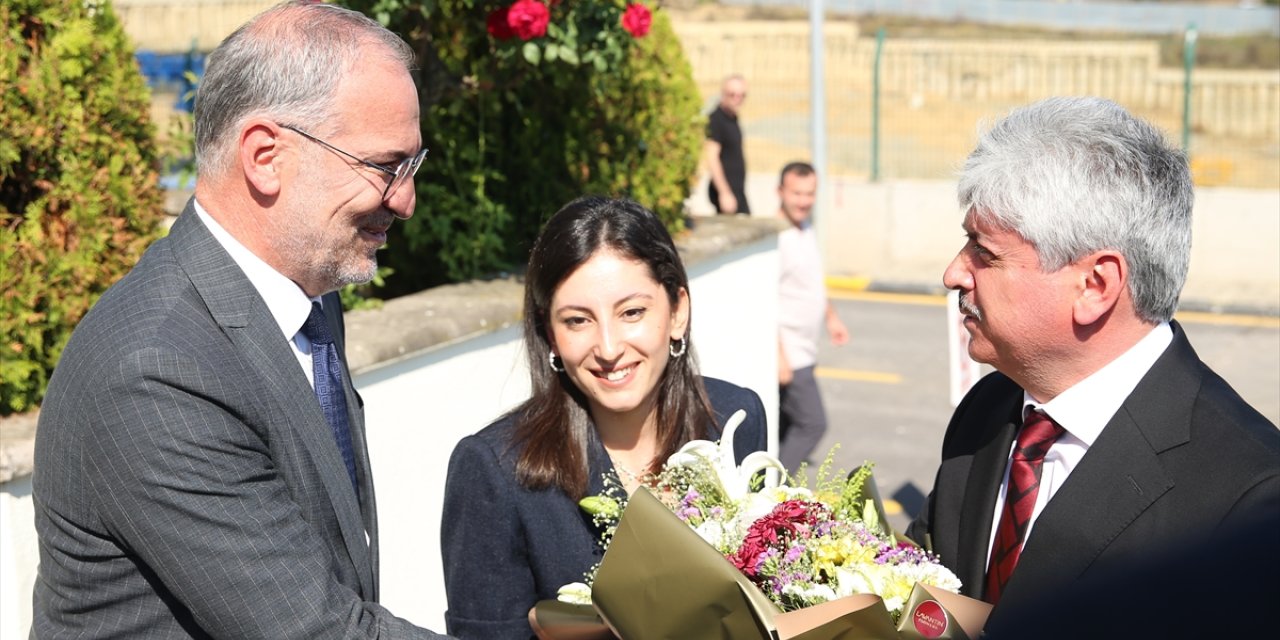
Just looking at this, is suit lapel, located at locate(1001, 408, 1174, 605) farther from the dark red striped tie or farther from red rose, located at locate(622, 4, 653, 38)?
red rose, located at locate(622, 4, 653, 38)

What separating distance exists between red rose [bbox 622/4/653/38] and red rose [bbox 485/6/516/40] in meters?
0.45

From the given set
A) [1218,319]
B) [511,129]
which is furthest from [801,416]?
[1218,319]

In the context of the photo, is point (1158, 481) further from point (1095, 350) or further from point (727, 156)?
point (727, 156)

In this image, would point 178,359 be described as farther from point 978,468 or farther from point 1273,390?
point 1273,390

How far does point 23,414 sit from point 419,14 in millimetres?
2409

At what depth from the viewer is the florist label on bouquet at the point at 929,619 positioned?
2.16 metres

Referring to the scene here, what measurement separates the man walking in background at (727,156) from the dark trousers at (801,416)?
4.24m

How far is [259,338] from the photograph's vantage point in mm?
2338

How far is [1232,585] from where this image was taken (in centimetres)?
189

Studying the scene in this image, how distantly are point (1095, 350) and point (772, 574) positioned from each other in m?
0.70

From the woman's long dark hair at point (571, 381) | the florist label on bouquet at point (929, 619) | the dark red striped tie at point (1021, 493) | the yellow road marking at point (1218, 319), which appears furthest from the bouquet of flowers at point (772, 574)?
the yellow road marking at point (1218, 319)

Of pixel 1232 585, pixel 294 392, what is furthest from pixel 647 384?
pixel 1232 585

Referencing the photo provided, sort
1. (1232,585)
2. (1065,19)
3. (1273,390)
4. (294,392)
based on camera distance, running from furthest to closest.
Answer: (1065,19), (1273,390), (294,392), (1232,585)

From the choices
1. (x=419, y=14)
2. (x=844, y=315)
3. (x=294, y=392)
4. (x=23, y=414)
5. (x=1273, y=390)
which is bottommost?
(x=844, y=315)
